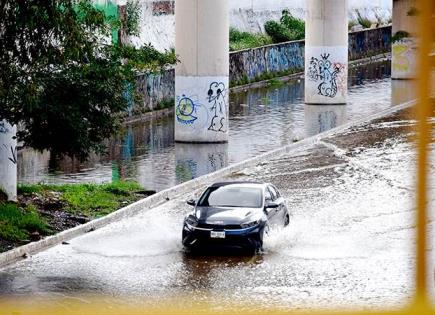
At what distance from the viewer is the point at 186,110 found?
124ft

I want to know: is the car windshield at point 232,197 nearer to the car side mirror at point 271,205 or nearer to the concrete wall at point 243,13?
the car side mirror at point 271,205

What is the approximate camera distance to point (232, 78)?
57781 millimetres

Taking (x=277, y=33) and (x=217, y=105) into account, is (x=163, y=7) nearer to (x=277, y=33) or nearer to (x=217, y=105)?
(x=277, y=33)

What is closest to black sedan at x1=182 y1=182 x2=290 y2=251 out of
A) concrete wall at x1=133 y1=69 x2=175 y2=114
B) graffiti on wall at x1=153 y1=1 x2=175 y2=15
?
concrete wall at x1=133 y1=69 x2=175 y2=114

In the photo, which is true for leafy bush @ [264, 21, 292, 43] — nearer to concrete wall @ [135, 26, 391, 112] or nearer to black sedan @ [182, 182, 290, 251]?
concrete wall @ [135, 26, 391, 112]

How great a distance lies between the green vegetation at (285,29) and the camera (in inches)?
2670

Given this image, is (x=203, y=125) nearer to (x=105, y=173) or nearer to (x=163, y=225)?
(x=105, y=173)

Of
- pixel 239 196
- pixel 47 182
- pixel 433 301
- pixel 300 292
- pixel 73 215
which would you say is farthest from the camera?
pixel 47 182

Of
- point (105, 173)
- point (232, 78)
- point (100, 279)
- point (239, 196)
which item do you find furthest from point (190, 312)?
point (232, 78)

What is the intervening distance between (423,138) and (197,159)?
2963 centimetres

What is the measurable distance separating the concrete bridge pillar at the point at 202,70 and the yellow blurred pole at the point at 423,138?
104 feet

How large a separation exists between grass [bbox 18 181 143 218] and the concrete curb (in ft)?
1.21

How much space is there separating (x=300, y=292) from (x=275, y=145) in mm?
20511

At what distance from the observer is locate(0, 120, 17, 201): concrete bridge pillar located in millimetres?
24047
